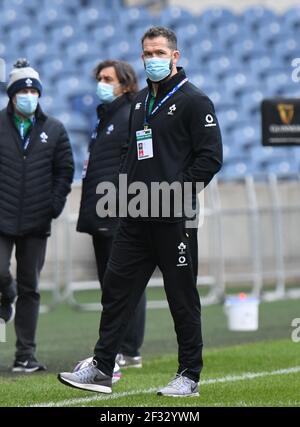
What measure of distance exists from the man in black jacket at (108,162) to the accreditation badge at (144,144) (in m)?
1.54

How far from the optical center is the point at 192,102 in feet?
22.0

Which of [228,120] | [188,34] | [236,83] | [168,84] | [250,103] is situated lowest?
[168,84]

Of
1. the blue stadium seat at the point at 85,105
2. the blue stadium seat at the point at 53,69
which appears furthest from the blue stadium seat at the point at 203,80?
the blue stadium seat at the point at 85,105

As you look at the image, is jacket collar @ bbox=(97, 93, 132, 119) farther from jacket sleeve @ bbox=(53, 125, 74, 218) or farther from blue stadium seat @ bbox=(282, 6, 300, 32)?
blue stadium seat @ bbox=(282, 6, 300, 32)

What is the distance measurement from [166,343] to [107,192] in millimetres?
2466

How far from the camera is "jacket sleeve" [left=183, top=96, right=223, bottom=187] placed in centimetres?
662

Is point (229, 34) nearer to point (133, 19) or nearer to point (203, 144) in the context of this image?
point (133, 19)

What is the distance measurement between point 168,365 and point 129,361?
30cm

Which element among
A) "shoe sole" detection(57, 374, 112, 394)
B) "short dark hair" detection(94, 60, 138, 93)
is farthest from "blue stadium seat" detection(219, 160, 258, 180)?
"shoe sole" detection(57, 374, 112, 394)

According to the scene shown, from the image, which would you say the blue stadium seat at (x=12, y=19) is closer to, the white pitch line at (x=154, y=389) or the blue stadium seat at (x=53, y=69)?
the blue stadium seat at (x=53, y=69)

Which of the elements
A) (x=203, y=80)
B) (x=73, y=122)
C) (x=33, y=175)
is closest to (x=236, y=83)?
(x=203, y=80)

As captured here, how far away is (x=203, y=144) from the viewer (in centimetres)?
665

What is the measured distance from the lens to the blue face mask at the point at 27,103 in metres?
8.34

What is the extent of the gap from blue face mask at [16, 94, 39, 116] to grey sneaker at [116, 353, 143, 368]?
200 centimetres
